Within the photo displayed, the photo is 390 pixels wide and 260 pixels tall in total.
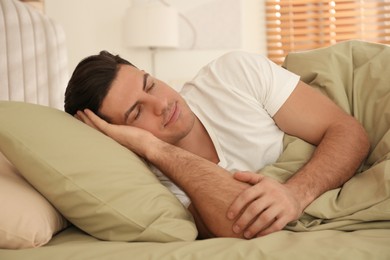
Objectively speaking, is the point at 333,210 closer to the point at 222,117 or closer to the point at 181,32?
the point at 222,117

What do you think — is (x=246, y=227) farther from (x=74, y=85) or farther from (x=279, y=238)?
(x=74, y=85)

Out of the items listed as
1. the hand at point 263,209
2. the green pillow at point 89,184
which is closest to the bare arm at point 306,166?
the hand at point 263,209

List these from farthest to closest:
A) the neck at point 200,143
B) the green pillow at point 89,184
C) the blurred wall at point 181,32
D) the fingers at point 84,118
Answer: the blurred wall at point 181,32 < the neck at point 200,143 < the fingers at point 84,118 < the green pillow at point 89,184

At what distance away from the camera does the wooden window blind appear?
13.1 feet

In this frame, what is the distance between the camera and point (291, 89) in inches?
57.3

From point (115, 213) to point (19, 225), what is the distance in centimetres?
18

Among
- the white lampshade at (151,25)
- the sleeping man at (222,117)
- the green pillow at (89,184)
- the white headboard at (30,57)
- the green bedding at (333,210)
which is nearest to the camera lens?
the green bedding at (333,210)

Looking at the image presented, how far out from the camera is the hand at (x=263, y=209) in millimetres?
1019

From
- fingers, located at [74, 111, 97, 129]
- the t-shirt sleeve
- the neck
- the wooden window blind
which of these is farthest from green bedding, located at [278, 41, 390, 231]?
the wooden window blind

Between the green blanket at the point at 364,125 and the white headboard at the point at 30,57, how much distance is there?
3.39 feet

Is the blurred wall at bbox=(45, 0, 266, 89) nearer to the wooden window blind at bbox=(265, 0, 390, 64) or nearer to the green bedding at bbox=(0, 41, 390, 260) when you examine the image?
the wooden window blind at bbox=(265, 0, 390, 64)

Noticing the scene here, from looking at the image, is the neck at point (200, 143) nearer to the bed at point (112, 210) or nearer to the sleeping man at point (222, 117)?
the sleeping man at point (222, 117)

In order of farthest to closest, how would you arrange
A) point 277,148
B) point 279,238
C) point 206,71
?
1. point 206,71
2. point 277,148
3. point 279,238

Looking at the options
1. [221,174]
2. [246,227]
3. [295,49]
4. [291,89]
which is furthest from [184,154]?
[295,49]
